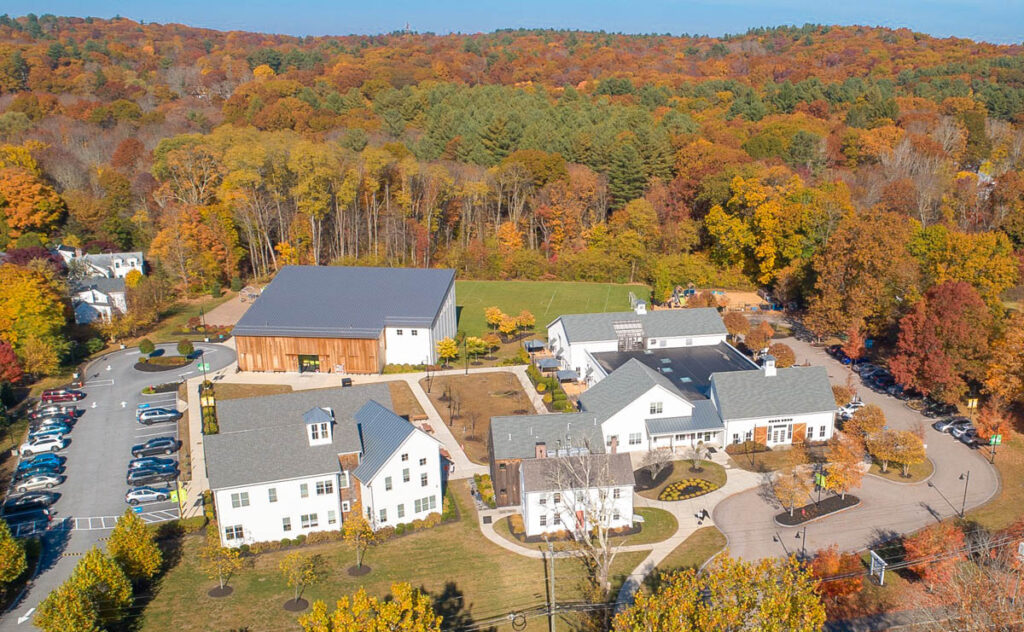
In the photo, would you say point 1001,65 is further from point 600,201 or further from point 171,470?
point 171,470

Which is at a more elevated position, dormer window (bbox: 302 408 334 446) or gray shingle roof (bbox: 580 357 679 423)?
dormer window (bbox: 302 408 334 446)

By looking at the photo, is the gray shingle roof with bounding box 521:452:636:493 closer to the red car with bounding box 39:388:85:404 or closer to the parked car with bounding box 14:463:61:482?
the parked car with bounding box 14:463:61:482

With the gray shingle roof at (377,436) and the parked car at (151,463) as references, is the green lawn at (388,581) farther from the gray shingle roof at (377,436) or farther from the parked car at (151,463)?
the parked car at (151,463)

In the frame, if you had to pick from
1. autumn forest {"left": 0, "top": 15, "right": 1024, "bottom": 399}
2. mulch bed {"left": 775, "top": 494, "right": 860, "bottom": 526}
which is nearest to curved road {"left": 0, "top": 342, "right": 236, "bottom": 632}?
autumn forest {"left": 0, "top": 15, "right": 1024, "bottom": 399}

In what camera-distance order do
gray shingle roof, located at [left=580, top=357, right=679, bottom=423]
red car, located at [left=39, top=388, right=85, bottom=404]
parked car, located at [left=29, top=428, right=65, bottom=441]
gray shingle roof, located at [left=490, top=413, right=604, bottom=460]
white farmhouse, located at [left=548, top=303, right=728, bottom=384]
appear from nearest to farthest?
1. gray shingle roof, located at [left=490, top=413, right=604, bottom=460]
2. gray shingle roof, located at [left=580, top=357, right=679, bottom=423]
3. parked car, located at [left=29, top=428, right=65, bottom=441]
4. red car, located at [left=39, top=388, right=85, bottom=404]
5. white farmhouse, located at [left=548, top=303, right=728, bottom=384]

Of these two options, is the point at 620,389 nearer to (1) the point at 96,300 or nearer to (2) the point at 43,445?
(2) the point at 43,445
